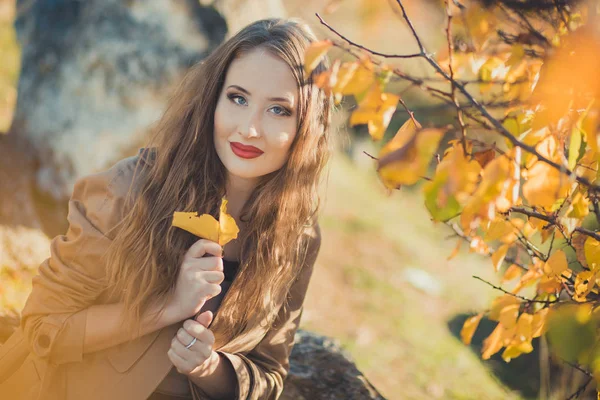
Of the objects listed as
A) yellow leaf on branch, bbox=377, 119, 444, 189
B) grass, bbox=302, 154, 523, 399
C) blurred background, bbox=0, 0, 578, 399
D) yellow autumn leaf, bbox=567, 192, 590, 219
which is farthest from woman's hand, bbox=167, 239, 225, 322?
blurred background, bbox=0, 0, 578, 399

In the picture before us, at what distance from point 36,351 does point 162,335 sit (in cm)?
40

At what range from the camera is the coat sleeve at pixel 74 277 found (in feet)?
6.04

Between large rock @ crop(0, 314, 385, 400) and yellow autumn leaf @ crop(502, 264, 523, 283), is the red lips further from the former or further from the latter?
large rock @ crop(0, 314, 385, 400)

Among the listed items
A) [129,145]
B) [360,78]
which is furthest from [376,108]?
[129,145]

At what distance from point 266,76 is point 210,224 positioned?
1.76 feet

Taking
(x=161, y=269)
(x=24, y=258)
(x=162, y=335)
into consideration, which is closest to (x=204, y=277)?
(x=161, y=269)

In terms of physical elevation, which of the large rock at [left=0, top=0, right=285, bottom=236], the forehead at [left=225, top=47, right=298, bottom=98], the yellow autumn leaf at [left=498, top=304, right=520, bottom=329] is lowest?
the yellow autumn leaf at [left=498, top=304, right=520, bottom=329]

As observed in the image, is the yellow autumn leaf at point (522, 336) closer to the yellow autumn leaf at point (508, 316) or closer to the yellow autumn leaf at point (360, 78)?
the yellow autumn leaf at point (508, 316)

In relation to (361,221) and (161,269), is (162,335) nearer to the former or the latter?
(161,269)

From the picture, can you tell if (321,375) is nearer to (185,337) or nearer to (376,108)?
(185,337)

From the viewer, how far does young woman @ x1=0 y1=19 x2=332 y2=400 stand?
1.85 metres

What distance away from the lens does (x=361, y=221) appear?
531cm

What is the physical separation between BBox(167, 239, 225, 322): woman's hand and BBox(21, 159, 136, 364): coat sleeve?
322 mm

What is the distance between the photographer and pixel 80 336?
1.84m
